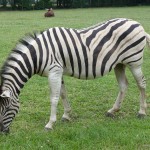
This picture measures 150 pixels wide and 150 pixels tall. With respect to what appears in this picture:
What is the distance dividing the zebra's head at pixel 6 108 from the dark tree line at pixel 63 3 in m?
43.3

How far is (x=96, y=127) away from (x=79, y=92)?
9.58 ft

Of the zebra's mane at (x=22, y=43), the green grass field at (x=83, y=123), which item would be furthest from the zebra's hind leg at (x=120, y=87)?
the zebra's mane at (x=22, y=43)

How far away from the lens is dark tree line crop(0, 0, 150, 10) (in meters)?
48.7

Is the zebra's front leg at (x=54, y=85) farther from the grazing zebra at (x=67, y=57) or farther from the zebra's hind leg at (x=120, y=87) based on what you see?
the zebra's hind leg at (x=120, y=87)

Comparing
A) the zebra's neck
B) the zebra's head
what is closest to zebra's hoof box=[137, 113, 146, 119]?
the zebra's neck

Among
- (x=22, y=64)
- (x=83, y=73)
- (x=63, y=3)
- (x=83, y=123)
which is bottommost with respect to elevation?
(x=63, y=3)

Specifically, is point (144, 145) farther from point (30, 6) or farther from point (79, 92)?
point (30, 6)

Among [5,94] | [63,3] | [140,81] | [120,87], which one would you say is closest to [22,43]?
[5,94]

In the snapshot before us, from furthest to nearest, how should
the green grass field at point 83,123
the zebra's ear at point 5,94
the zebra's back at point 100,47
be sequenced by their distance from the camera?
the zebra's back at point 100,47 < the zebra's ear at point 5,94 < the green grass field at point 83,123

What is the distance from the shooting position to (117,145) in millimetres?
5473

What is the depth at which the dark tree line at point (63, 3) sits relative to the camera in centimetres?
4866

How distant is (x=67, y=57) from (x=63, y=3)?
46.2 metres

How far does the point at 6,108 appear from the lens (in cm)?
594

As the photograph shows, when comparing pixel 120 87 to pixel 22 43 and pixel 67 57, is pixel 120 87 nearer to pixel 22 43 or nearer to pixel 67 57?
pixel 67 57
